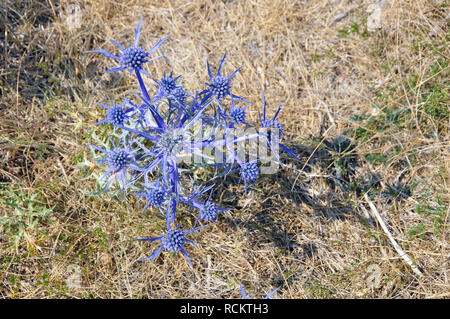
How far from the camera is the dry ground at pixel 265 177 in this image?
310 centimetres

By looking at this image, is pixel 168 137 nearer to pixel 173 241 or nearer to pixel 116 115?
pixel 116 115

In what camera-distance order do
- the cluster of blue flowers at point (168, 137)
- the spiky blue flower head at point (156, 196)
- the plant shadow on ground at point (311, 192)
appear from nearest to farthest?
the cluster of blue flowers at point (168, 137) → the spiky blue flower head at point (156, 196) → the plant shadow on ground at point (311, 192)

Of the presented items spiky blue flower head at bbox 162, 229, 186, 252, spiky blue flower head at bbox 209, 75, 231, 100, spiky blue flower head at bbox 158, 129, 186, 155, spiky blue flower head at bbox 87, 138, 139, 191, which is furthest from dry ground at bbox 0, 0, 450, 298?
spiky blue flower head at bbox 209, 75, 231, 100

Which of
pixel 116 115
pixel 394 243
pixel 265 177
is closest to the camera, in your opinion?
pixel 116 115

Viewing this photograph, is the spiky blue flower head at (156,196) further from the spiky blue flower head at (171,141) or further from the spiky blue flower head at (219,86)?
the spiky blue flower head at (219,86)

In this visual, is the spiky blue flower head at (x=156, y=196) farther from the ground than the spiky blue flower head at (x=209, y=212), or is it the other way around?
the spiky blue flower head at (x=156, y=196)

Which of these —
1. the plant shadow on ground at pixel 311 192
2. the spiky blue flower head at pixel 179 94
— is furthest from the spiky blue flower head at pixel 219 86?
the plant shadow on ground at pixel 311 192

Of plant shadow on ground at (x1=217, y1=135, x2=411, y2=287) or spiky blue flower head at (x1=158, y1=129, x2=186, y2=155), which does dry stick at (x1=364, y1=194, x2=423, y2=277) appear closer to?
plant shadow on ground at (x1=217, y1=135, x2=411, y2=287)

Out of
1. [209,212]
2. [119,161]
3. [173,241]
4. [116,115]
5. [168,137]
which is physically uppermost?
[116,115]

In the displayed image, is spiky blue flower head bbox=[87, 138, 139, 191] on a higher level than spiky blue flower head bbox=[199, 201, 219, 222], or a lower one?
higher

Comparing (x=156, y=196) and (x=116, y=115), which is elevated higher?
(x=116, y=115)

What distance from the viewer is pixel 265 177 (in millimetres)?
3402

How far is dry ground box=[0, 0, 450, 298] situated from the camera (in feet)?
10.2

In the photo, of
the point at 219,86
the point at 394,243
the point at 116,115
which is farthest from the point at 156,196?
the point at 394,243
